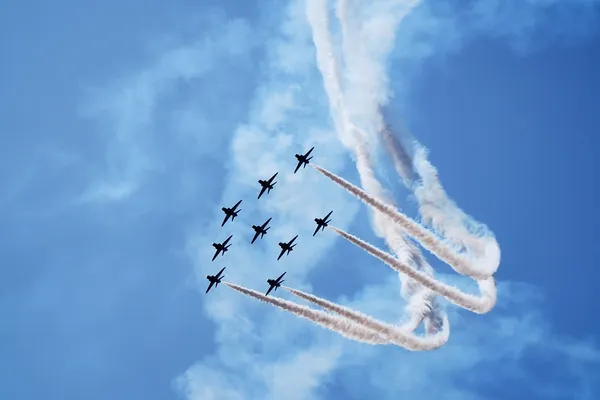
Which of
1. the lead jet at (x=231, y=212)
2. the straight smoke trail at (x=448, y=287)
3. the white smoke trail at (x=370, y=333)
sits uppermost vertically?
the lead jet at (x=231, y=212)

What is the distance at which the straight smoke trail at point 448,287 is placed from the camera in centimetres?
7750

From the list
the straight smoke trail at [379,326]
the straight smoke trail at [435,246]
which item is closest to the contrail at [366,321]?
the straight smoke trail at [379,326]

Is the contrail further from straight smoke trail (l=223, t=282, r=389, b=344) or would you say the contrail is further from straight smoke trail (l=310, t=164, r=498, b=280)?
straight smoke trail (l=310, t=164, r=498, b=280)

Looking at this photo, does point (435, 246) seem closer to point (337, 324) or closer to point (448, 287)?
point (448, 287)

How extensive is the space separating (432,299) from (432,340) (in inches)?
174

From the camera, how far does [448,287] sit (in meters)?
77.8

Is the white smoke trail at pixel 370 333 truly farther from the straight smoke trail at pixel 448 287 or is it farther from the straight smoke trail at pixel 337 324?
the straight smoke trail at pixel 448 287

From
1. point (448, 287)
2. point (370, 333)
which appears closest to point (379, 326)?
point (370, 333)

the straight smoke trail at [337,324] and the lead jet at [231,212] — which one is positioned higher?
the lead jet at [231,212]

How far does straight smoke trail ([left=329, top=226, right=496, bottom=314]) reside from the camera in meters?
77.5

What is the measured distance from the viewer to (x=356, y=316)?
77625 mm

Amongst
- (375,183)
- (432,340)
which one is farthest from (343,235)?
(432,340)

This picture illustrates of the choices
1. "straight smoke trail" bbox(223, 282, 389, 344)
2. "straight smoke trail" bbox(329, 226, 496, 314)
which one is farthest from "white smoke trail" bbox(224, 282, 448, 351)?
"straight smoke trail" bbox(329, 226, 496, 314)

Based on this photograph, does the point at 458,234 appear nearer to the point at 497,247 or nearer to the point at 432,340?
the point at 497,247
